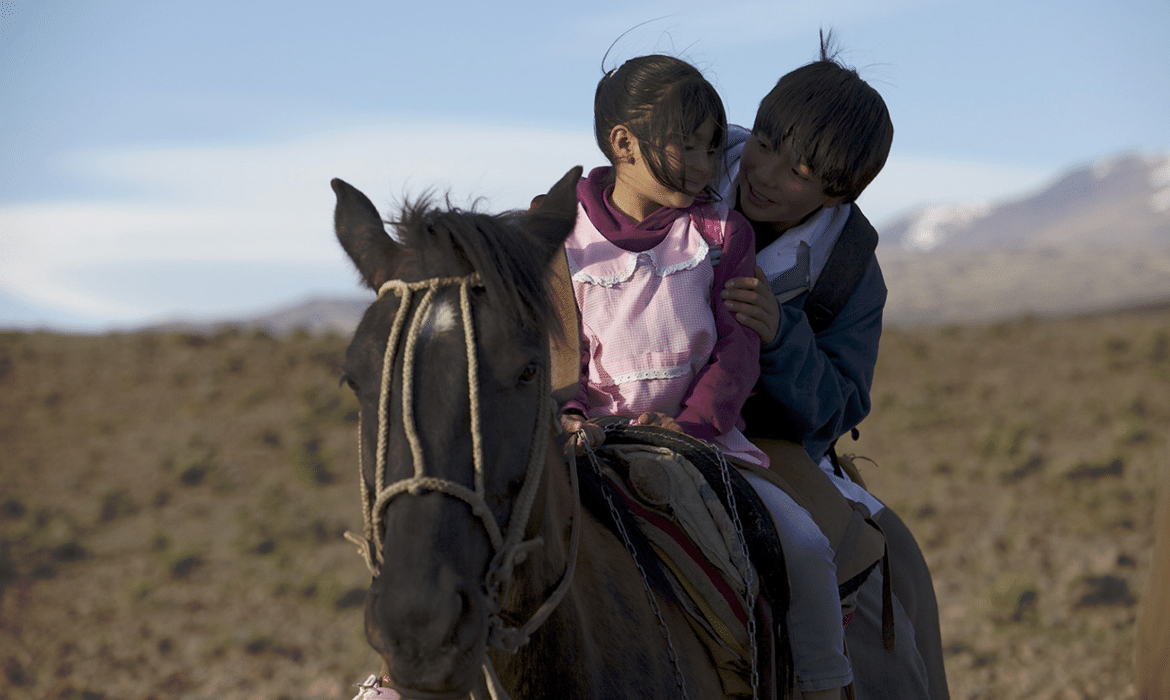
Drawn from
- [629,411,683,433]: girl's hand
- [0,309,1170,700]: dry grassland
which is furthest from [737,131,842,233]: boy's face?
[0,309,1170,700]: dry grassland

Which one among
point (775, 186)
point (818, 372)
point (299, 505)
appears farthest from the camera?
point (299, 505)

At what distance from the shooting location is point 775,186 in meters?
3.48

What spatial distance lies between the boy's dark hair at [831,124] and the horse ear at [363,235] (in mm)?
1782

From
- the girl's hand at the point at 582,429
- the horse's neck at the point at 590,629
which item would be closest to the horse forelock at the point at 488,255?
the horse's neck at the point at 590,629

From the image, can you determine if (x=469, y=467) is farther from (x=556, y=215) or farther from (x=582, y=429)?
(x=582, y=429)

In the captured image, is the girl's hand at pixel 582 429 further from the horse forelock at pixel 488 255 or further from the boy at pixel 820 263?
the boy at pixel 820 263

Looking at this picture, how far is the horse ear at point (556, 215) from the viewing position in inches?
87.4

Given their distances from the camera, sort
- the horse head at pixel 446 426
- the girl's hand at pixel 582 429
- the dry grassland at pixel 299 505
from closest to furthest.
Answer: the horse head at pixel 446 426
the girl's hand at pixel 582 429
the dry grassland at pixel 299 505

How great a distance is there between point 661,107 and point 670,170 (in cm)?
22

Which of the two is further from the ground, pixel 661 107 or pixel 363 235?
pixel 661 107

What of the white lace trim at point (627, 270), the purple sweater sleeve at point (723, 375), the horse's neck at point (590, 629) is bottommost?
the horse's neck at point (590, 629)

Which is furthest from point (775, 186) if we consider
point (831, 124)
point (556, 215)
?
point (556, 215)

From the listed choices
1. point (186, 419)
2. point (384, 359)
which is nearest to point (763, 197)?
point (384, 359)

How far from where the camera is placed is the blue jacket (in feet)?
10.5
